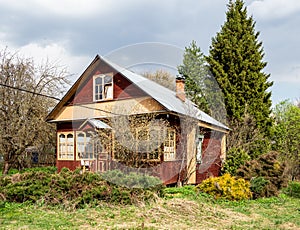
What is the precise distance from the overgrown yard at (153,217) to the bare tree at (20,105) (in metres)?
Result: 9.37

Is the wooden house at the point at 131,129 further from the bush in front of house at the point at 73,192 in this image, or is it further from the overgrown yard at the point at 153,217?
the overgrown yard at the point at 153,217

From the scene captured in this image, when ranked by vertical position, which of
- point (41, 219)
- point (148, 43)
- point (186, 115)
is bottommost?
point (41, 219)

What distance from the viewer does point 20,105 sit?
16.8 metres

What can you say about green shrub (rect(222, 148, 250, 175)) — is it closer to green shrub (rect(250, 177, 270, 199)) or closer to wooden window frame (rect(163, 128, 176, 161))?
wooden window frame (rect(163, 128, 176, 161))

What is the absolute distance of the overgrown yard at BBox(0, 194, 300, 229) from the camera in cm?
628

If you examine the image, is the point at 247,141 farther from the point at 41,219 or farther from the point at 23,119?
the point at 41,219

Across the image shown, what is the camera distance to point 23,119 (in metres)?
17.0

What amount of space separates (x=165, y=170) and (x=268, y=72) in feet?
47.5

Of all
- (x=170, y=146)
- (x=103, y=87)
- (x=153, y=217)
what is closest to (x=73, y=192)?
(x=153, y=217)

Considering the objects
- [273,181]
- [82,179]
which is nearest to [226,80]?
[273,181]

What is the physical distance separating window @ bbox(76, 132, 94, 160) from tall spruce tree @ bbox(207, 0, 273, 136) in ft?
35.3

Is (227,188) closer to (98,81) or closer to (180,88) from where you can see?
(180,88)

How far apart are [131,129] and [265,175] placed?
4.93 metres

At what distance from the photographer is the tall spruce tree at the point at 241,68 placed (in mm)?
21312
